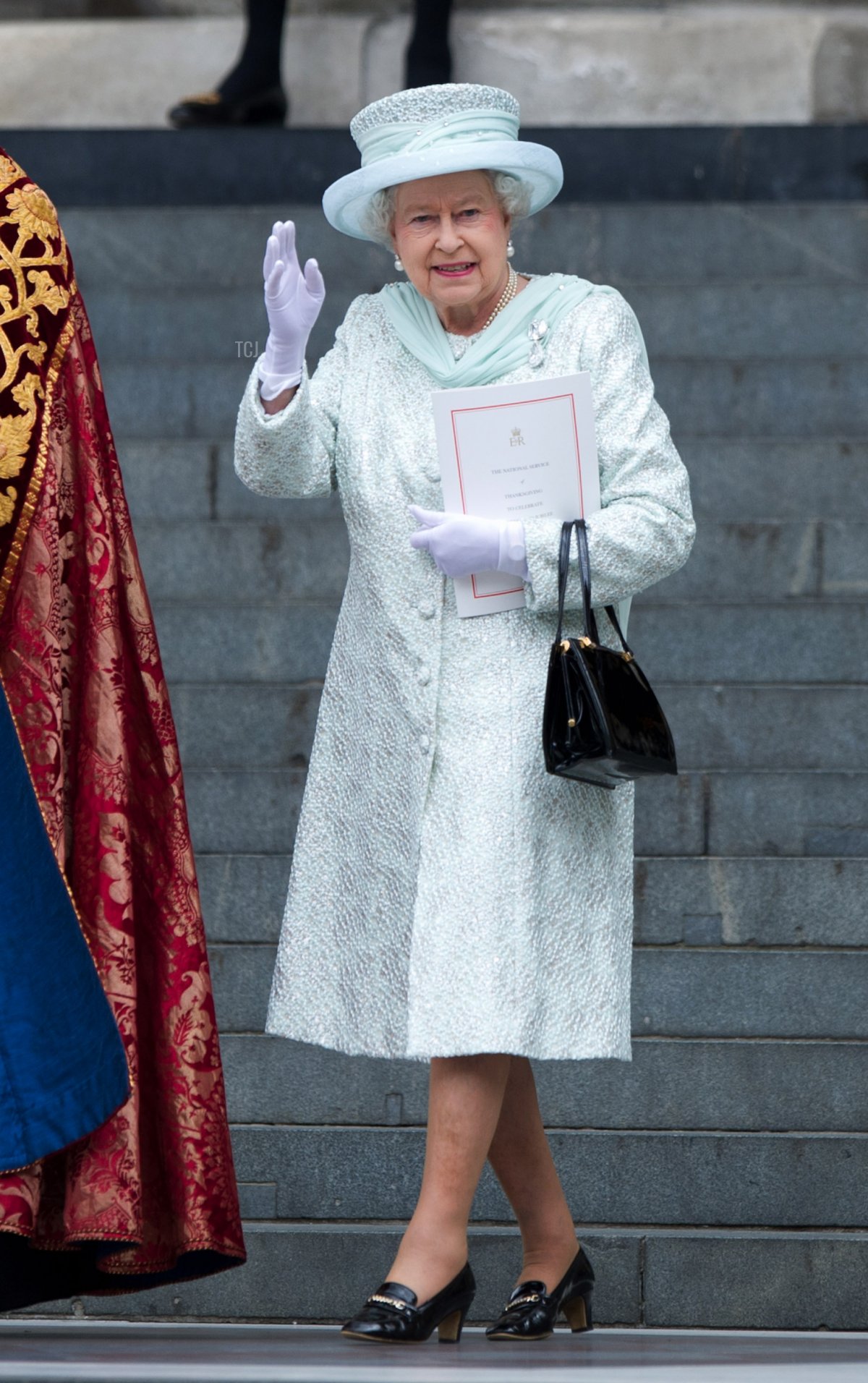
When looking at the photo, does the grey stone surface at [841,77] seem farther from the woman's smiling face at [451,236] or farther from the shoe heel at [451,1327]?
the shoe heel at [451,1327]

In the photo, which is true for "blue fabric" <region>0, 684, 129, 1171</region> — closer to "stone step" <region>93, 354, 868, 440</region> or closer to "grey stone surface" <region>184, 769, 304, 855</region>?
"grey stone surface" <region>184, 769, 304, 855</region>

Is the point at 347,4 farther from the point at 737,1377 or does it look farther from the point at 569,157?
the point at 737,1377

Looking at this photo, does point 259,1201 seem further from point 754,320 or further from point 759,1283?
point 754,320

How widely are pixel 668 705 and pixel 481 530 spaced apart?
2.14 metres

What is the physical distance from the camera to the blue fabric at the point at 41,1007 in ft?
10.3

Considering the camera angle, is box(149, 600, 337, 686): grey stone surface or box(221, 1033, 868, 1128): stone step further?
box(149, 600, 337, 686): grey stone surface

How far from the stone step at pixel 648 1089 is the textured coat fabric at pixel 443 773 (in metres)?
0.88

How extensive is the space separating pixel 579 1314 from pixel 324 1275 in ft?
2.01

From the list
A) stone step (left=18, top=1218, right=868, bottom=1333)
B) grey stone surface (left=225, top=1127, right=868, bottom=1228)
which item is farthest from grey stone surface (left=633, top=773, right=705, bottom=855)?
stone step (left=18, top=1218, right=868, bottom=1333)

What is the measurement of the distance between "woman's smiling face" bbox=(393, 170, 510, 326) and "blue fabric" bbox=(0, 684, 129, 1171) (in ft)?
2.97

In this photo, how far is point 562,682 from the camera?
10.7 feet

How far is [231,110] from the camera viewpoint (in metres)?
8.61

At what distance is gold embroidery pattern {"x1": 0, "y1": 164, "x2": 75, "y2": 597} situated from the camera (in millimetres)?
3316

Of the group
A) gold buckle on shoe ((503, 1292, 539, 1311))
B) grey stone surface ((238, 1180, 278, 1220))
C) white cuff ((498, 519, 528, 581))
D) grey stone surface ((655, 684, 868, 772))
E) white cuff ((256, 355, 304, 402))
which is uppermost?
white cuff ((256, 355, 304, 402))
